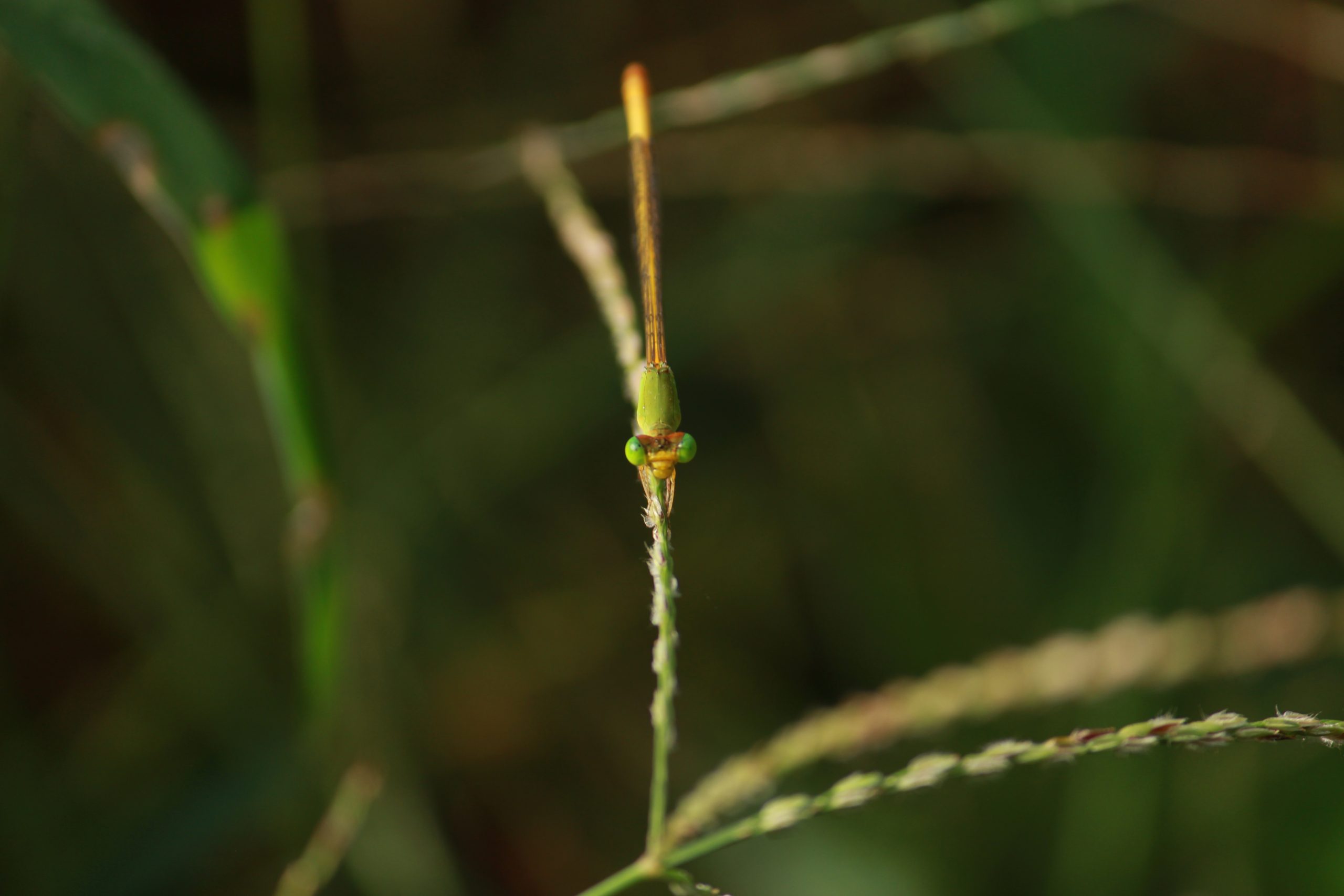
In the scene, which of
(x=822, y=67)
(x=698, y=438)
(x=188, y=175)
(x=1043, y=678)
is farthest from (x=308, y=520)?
(x=698, y=438)

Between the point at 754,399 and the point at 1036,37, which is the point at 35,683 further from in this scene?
the point at 1036,37

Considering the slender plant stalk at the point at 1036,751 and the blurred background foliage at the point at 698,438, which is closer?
the slender plant stalk at the point at 1036,751

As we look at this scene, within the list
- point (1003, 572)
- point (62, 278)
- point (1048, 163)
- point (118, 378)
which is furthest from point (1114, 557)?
point (62, 278)

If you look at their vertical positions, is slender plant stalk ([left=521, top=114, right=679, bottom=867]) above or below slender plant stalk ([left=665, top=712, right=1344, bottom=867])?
above

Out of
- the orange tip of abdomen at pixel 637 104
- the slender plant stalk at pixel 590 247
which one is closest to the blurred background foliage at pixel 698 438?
the slender plant stalk at pixel 590 247

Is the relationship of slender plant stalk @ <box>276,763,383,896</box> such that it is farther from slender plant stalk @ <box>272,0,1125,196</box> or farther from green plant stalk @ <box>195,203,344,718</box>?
slender plant stalk @ <box>272,0,1125,196</box>

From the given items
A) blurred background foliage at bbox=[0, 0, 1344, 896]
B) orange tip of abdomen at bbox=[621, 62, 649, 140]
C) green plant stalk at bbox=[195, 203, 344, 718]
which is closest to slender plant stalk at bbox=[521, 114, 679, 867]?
orange tip of abdomen at bbox=[621, 62, 649, 140]

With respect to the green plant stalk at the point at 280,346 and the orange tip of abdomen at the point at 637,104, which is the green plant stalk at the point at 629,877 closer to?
the green plant stalk at the point at 280,346
